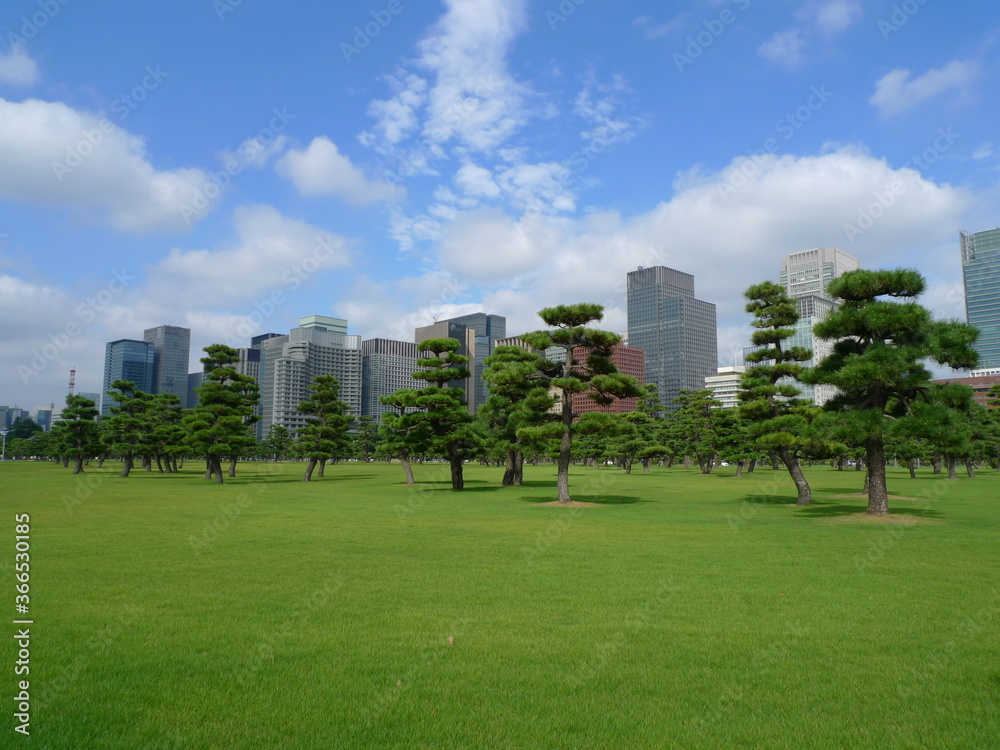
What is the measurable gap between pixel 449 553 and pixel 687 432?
59616mm

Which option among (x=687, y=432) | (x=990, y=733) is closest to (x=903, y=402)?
(x=990, y=733)

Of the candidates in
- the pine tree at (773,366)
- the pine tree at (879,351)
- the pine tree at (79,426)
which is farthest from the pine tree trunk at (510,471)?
the pine tree at (79,426)

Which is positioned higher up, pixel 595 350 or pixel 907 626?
pixel 595 350

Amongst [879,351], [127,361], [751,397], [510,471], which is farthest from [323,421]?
[127,361]

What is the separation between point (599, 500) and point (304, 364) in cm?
15694

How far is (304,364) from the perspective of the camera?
174625 millimetres

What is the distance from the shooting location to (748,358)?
2798cm

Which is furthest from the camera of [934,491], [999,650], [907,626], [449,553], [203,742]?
[934,491]

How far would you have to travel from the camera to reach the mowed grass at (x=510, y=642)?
5227mm

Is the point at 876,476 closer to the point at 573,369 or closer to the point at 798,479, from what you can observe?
the point at 798,479

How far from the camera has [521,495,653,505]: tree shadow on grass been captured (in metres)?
28.4

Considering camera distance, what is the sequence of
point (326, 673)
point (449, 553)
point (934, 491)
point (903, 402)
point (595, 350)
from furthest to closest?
1. point (934, 491)
2. point (595, 350)
3. point (903, 402)
4. point (449, 553)
5. point (326, 673)

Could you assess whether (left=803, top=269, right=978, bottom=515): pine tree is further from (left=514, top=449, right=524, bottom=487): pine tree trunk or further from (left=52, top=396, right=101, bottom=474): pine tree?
(left=52, top=396, right=101, bottom=474): pine tree

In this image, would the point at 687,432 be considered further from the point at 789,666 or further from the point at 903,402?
the point at 789,666
